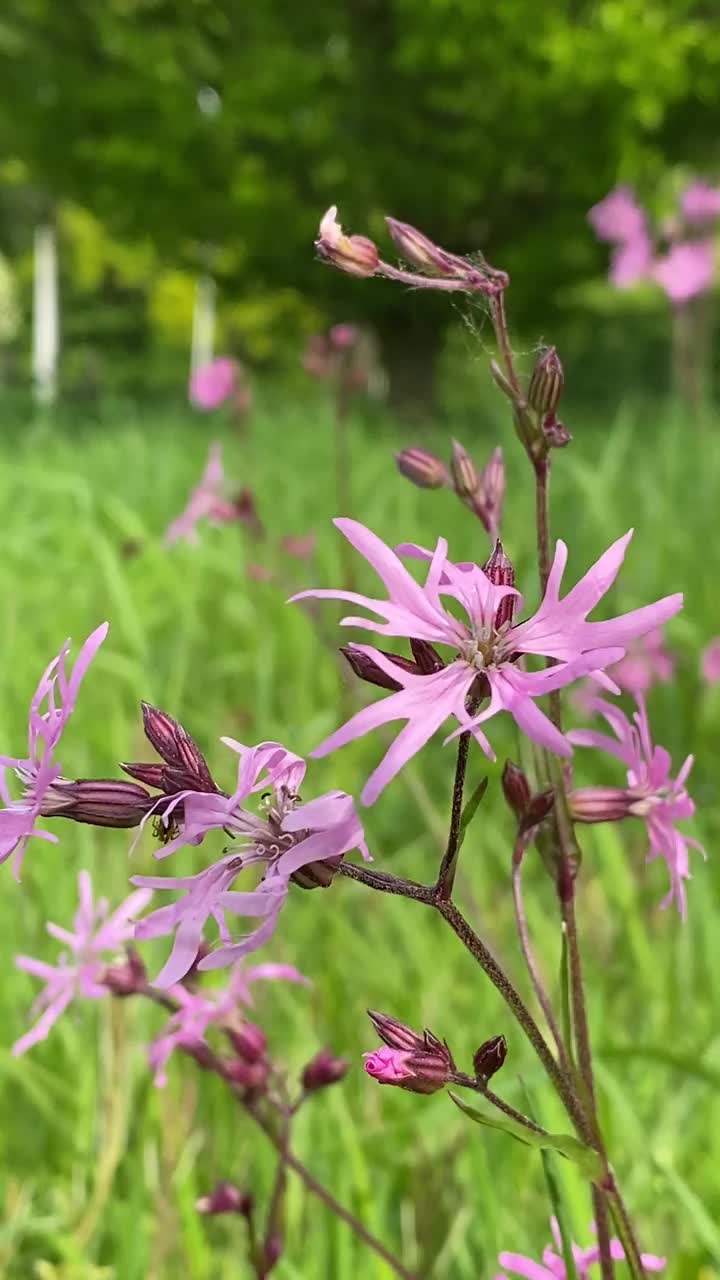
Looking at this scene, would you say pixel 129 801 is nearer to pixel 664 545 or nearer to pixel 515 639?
pixel 515 639

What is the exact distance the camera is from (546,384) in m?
0.65

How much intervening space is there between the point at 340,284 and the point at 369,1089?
8288mm

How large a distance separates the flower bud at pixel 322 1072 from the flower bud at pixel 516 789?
0.32 meters

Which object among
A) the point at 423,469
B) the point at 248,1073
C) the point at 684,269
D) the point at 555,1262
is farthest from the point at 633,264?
the point at 555,1262

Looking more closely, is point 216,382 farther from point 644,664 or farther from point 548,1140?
point 548,1140

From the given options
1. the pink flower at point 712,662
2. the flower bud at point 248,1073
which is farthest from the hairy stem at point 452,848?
the pink flower at point 712,662

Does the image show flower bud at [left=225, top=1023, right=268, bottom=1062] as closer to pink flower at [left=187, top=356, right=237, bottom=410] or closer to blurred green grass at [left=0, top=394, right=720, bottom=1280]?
blurred green grass at [left=0, top=394, right=720, bottom=1280]

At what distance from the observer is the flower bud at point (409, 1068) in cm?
51

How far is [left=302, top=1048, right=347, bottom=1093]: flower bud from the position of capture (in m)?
0.84

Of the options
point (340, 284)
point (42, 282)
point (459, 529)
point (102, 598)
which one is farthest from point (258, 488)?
point (42, 282)

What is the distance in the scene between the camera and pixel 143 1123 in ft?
3.81

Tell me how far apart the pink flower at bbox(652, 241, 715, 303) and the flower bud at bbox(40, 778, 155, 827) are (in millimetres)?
2327

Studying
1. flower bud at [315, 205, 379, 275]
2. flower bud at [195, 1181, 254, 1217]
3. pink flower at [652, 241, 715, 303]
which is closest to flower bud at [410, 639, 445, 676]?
flower bud at [315, 205, 379, 275]

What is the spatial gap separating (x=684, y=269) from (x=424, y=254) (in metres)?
2.14
